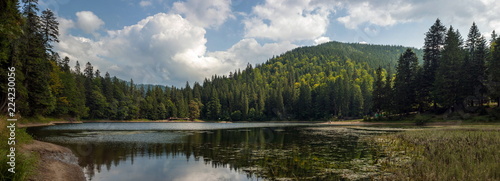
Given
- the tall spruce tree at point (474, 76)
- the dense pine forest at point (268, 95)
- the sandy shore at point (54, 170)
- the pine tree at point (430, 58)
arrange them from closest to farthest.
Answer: the sandy shore at point (54, 170) → the dense pine forest at point (268, 95) → the tall spruce tree at point (474, 76) → the pine tree at point (430, 58)

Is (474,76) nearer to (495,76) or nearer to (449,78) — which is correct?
(449,78)

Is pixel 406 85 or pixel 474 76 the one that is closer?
pixel 474 76

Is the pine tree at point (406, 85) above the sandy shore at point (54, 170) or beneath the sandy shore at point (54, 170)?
above

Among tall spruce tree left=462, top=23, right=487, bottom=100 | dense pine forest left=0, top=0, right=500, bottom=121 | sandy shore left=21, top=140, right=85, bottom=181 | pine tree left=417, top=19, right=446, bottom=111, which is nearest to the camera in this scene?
sandy shore left=21, top=140, right=85, bottom=181

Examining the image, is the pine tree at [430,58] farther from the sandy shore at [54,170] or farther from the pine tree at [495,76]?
the sandy shore at [54,170]

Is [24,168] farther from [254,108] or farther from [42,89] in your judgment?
[254,108]

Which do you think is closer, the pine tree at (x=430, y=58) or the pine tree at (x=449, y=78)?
the pine tree at (x=449, y=78)

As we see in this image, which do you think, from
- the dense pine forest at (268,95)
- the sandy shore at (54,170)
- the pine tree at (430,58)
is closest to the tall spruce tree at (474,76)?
the dense pine forest at (268,95)

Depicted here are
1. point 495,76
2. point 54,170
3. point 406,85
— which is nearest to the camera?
point 54,170

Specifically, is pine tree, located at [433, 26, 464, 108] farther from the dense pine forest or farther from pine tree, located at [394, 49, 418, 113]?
pine tree, located at [394, 49, 418, 113]

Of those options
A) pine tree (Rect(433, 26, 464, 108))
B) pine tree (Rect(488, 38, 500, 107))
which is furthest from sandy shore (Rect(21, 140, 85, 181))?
pine tree (Rect(433, 26, 464, 108))

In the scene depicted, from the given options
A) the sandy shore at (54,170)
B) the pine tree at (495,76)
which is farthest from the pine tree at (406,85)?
the sandy shore at (54,170)

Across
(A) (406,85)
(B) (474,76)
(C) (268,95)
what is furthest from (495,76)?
(C) (268,95)

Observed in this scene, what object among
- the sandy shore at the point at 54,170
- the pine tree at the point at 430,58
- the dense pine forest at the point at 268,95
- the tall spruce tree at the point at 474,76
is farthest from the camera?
the pine tree at the point at 430,58
